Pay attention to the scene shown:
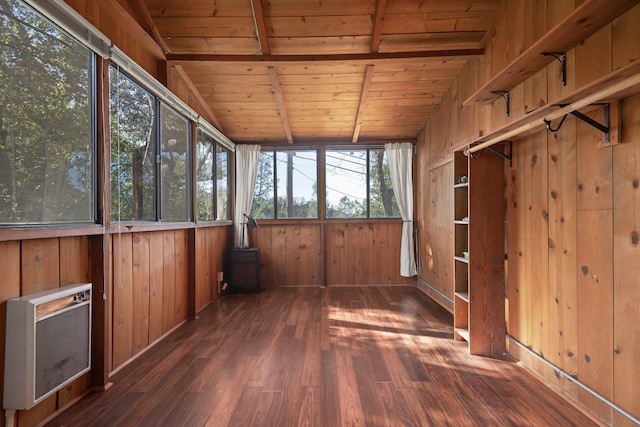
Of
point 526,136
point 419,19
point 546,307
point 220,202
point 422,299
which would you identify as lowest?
point 422,299

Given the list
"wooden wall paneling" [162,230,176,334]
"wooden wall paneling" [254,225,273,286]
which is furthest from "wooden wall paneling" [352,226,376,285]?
"wooden wall paneling" [162,230,176,334]

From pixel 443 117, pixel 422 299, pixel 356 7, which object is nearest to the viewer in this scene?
pixel 356 7

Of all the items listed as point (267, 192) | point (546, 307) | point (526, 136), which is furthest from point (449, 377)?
point (267, 192)

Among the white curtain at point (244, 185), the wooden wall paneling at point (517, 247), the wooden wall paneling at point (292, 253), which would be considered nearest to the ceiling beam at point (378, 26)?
the wooden wall paneling at point (517, 247)

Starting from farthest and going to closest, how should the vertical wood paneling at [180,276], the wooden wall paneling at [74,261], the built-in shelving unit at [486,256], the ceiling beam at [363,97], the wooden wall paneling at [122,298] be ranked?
the ceiling beam at [363,97] → the vertical wood paneling at [180,276] → the built-in shelving unit at [486,256] → the wooden wall paneling at [122,298] → the wooden wall paneling at [74,261]

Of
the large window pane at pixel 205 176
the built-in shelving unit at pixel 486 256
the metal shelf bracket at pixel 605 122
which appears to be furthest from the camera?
the large window pane at pixel 205 176

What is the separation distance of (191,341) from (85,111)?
1.99 meters

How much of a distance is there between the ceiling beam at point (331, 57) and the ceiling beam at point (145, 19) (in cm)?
20

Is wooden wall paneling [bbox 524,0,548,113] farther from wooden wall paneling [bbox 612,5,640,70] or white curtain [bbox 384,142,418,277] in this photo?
white curtain [bbox 384,142,418,277]

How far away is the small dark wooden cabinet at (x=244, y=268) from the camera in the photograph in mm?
5078

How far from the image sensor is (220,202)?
5.04 meters

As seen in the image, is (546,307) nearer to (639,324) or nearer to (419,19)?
(639,324)

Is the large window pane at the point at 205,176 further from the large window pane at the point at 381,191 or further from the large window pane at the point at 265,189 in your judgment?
the large window pane at the point at 381,191

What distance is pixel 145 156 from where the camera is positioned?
294cm
